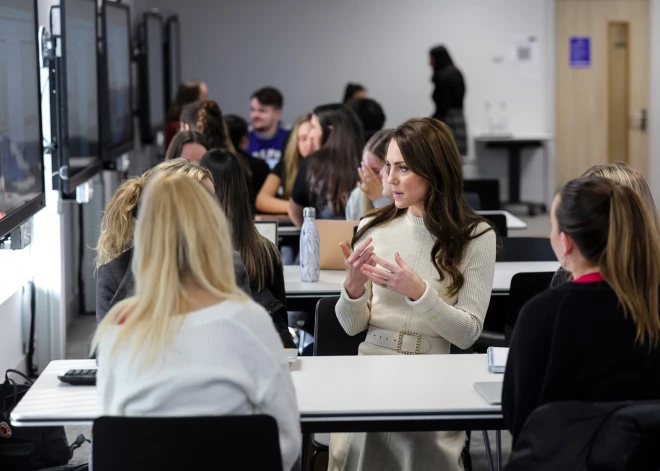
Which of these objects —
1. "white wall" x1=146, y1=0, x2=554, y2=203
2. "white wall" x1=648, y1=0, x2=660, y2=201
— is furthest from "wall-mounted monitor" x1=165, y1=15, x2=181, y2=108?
"white wall" x1=648, y1=0, x2=660, y2=201

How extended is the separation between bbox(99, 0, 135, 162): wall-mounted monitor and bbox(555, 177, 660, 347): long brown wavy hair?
4194 millimetres

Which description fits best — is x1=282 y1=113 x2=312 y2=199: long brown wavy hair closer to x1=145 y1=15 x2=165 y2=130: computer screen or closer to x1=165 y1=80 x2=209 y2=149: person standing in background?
x1=165 y1=80 x2=209 y2=149: person standing in background

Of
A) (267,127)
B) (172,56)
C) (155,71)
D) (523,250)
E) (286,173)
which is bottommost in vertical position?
(523,250)

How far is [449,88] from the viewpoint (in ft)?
34.9

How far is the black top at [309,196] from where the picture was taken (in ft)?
17.1

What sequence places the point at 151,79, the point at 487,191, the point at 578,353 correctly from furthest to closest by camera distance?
the point at 151,79
the point at 487,191
the point at 578,353

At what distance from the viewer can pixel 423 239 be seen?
3.01m

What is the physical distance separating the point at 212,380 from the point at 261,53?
33.5 feet

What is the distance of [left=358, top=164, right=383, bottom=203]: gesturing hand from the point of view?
4586mm

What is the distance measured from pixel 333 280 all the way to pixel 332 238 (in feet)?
0.76

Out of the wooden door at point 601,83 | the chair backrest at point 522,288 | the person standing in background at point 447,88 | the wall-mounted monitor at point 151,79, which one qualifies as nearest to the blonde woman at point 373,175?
the chair backrest at point 522,288

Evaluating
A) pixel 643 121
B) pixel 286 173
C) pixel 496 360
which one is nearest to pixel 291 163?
pixel 286 173

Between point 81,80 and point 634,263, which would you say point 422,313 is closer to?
point 634,263

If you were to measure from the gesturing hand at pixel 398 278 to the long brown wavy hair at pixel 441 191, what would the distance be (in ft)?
0.62
